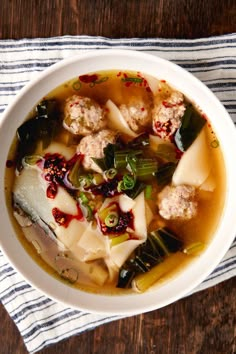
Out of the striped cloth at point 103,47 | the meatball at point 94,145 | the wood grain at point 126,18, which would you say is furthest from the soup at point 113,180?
the wood grain at point 126,18

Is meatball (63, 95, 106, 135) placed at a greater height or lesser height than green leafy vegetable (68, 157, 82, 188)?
greater

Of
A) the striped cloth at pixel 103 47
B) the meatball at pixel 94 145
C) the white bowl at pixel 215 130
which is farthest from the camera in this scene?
the striped cloth at pixel 103 47

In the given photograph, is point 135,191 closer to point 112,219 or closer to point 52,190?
point 112,219

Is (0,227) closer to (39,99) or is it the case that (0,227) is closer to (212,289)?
(39,99)

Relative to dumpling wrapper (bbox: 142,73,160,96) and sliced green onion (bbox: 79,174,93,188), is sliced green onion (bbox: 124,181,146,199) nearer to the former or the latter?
sliced green onion (bbox: 79,174,93,188)

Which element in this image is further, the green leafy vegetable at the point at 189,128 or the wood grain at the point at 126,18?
the wood grain at the point at 126,18

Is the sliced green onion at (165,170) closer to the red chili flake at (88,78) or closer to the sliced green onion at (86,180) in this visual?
the sliced green onion at (86,180)

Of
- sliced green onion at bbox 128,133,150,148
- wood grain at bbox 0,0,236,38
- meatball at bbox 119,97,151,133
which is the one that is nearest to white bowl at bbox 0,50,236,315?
meatball at bbox 119,97,151,133
